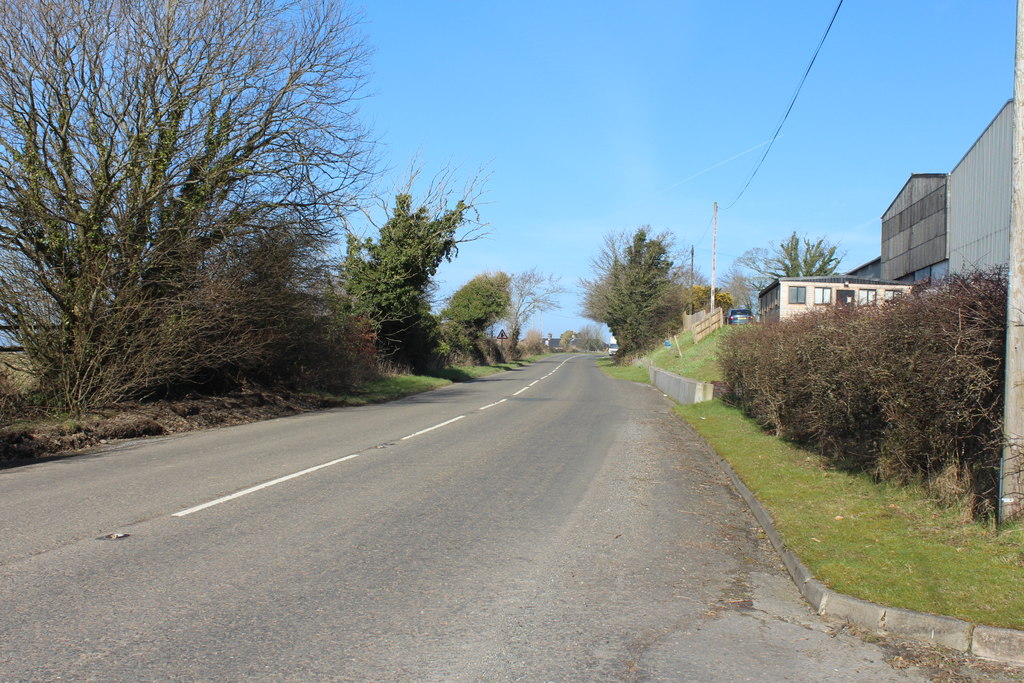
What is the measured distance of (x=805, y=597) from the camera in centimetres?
570

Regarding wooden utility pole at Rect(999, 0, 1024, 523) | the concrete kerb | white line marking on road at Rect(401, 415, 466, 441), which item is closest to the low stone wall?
white line marking on road at Rect(401, 415, 466, 441)

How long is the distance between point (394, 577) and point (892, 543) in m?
4.17

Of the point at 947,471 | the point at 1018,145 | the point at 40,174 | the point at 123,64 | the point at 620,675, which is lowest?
the point at 620,675

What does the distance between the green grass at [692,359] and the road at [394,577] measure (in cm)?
2381

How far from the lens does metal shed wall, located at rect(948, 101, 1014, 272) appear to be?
2945 cm

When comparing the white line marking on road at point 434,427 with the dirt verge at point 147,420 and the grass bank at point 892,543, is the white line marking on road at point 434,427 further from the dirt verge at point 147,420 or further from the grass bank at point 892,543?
the grass bank at point 892,543

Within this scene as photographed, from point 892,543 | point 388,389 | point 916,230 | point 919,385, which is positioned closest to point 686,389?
point 388,389

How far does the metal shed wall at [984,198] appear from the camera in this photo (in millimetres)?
29453

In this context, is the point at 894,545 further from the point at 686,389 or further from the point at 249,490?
the point at 686,389

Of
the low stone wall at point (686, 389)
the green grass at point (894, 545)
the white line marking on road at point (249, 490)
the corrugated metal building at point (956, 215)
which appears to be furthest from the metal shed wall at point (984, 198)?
the white line marking on road at point (249, 490)

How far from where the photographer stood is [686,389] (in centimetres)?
2583

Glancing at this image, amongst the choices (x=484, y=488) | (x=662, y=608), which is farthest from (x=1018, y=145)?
(x=484, y=488)

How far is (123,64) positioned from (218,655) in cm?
1630

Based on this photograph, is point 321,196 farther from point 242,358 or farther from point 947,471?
point 947,471
